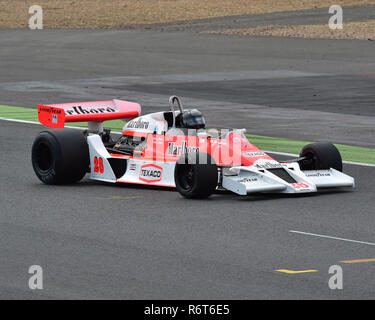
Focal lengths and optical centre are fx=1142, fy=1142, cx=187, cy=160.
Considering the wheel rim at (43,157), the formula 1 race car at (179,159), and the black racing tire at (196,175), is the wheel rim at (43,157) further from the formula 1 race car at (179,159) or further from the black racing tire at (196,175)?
the black racing tire at (196,175)

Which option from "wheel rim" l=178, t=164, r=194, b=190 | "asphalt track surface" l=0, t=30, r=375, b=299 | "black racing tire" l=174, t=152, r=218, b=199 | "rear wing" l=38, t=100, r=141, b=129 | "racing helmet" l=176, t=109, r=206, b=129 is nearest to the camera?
"asphalt track surface" l=0, t=30, r=375, b=299

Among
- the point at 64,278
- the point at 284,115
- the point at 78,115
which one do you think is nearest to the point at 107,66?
the point at 284,115

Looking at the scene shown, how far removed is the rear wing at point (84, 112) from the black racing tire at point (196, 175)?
2.69 metres

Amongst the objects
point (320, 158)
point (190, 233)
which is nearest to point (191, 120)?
point (320, 158)

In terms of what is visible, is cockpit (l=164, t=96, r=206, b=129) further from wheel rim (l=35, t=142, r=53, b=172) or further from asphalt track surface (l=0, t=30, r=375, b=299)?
wheel rim (l=35, t=142, r=53, b=172)

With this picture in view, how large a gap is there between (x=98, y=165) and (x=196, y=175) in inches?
84.9

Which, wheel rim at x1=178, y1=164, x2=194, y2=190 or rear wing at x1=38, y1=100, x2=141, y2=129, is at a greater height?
rear wing at x1=38, y1=100, x2=141, y2=129

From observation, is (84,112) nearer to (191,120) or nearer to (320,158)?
(191,120)

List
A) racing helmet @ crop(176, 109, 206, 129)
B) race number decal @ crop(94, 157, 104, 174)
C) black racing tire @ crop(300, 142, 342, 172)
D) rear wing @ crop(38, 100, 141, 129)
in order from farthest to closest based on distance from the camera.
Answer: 1. rear wing @ crop(38, 100, 141, 129)
2. race number decal @ crop(94, 157, 104, 174)
3. racing helmet @ crop(176, 109, 206, 129)
4. black racing tire @ crop(300, 142, 342, 172)

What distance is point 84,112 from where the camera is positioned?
54.6 feet

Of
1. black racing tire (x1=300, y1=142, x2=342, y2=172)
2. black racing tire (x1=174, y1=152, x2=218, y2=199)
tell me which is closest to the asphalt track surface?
black racing tire (x1=174, y1=152, x2=218, y2=199)

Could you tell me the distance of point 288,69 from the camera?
36.0m

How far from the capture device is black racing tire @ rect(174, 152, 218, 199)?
13.9m

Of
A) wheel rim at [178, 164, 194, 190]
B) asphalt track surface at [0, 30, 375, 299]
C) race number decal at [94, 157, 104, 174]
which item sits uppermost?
race number decal at [94, 157, 104, 174]
